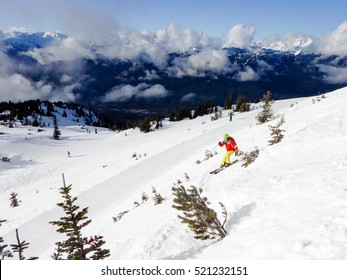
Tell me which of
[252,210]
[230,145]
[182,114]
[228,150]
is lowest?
[182,114]

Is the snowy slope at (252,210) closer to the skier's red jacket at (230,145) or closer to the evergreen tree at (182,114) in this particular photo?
the skier's red jacket at (230,145)

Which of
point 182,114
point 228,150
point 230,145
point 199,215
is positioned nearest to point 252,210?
point 199,215

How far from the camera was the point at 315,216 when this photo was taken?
6.95m

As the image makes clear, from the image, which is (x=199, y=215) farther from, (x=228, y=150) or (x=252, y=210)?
(x=228, y=150)

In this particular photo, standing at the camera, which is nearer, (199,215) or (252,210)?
(199,215)

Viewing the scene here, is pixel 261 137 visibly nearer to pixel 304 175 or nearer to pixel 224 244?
pixel 304 175

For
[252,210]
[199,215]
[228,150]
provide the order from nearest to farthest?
1. [199,215]
2. [252,210]
3. [228,150]

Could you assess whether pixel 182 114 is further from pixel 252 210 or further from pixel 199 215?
pixel 199 215

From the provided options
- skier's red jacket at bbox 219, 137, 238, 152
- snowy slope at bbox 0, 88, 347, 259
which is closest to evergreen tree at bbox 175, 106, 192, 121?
snowy slope at bbox 0, 88, 347, 259

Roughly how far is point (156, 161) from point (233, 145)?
43.0 ft

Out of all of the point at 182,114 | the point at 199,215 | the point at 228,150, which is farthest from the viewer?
the point at 182,114

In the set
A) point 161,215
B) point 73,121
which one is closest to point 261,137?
point 161,215

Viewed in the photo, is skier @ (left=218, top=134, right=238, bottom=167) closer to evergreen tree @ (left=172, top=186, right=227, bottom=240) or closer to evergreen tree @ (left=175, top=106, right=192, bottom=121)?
evergreen tree @ (left=172, top=186, right=227, bottom=240)

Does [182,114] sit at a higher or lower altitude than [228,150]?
lower
